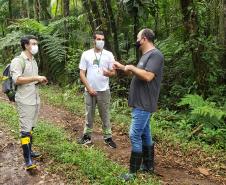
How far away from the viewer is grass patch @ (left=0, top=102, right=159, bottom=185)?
586 centimetres

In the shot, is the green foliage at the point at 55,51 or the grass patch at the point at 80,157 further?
the green foliage at the point at 55,51

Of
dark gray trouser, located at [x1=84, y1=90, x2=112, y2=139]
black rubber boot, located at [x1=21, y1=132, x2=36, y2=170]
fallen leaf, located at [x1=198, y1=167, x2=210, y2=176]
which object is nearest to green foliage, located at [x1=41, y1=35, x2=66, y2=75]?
dark gray trouser, located at [x1=84, y1=90, x2=112, y2=139]

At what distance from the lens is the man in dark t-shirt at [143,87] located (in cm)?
545

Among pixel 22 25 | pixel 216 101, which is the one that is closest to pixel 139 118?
pixel 216 101

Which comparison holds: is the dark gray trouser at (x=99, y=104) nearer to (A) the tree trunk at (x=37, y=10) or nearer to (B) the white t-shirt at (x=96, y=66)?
(B) the white t-shirt at (x=96, y=66)

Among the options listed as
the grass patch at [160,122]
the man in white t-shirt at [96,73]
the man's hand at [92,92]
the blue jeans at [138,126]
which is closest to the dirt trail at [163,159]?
the grass patch at [160,122]

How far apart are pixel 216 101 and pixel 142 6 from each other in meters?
3.66

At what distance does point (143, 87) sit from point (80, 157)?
1.80 metres

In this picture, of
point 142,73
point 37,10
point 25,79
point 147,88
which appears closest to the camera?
point 142,73

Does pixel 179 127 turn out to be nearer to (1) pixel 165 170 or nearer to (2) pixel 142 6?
(1) pixel 165 170

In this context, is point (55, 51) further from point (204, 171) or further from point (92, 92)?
point (204, 171)

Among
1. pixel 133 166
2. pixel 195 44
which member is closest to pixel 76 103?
pixel 195 44

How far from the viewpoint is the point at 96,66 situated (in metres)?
7.29

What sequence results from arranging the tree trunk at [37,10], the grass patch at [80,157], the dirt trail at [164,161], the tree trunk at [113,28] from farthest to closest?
the tree trunk at [37,10]
the tree trunk at [113,28]
the dirt trail at [164,161]
the grass patch at [80,157]
